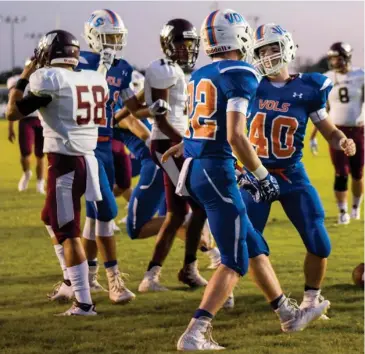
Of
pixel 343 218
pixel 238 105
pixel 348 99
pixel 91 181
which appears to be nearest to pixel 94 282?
pixel 91 181

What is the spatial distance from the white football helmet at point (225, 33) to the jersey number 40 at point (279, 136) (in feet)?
2.09

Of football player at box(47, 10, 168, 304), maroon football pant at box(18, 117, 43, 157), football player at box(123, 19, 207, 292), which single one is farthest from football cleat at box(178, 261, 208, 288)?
maroon football pant at box(18, 117, 43, 157)

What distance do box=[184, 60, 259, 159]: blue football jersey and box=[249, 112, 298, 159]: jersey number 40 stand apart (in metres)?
0.68

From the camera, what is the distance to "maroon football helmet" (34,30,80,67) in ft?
17.8

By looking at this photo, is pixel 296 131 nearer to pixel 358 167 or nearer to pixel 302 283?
pixel 302 283

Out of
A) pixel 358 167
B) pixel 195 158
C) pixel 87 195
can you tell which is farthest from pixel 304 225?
pixel 358 167

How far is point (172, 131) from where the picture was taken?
20.6 feet

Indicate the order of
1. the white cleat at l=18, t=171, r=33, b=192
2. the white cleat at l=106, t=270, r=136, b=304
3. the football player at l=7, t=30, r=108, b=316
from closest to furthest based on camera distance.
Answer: the football player at l=7, t=30, r=108, b=316 < the white cleat at l=106, t=270, r=136, b=304 < the white cleat at l=18, t=171, r=33, b=192

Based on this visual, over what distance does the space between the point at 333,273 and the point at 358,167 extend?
11.2ft

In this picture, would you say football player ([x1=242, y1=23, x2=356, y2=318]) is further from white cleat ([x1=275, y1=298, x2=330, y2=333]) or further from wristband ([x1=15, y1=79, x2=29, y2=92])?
wristband ([x1=15, y1=79, x2=29, y2=92])

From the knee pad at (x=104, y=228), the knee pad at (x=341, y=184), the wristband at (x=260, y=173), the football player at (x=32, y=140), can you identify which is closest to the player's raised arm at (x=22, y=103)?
the knee pad at (x=104, y=228)

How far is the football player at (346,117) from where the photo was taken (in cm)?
998

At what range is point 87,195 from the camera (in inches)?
218

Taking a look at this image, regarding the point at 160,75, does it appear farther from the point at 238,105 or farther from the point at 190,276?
the point at 238,105
